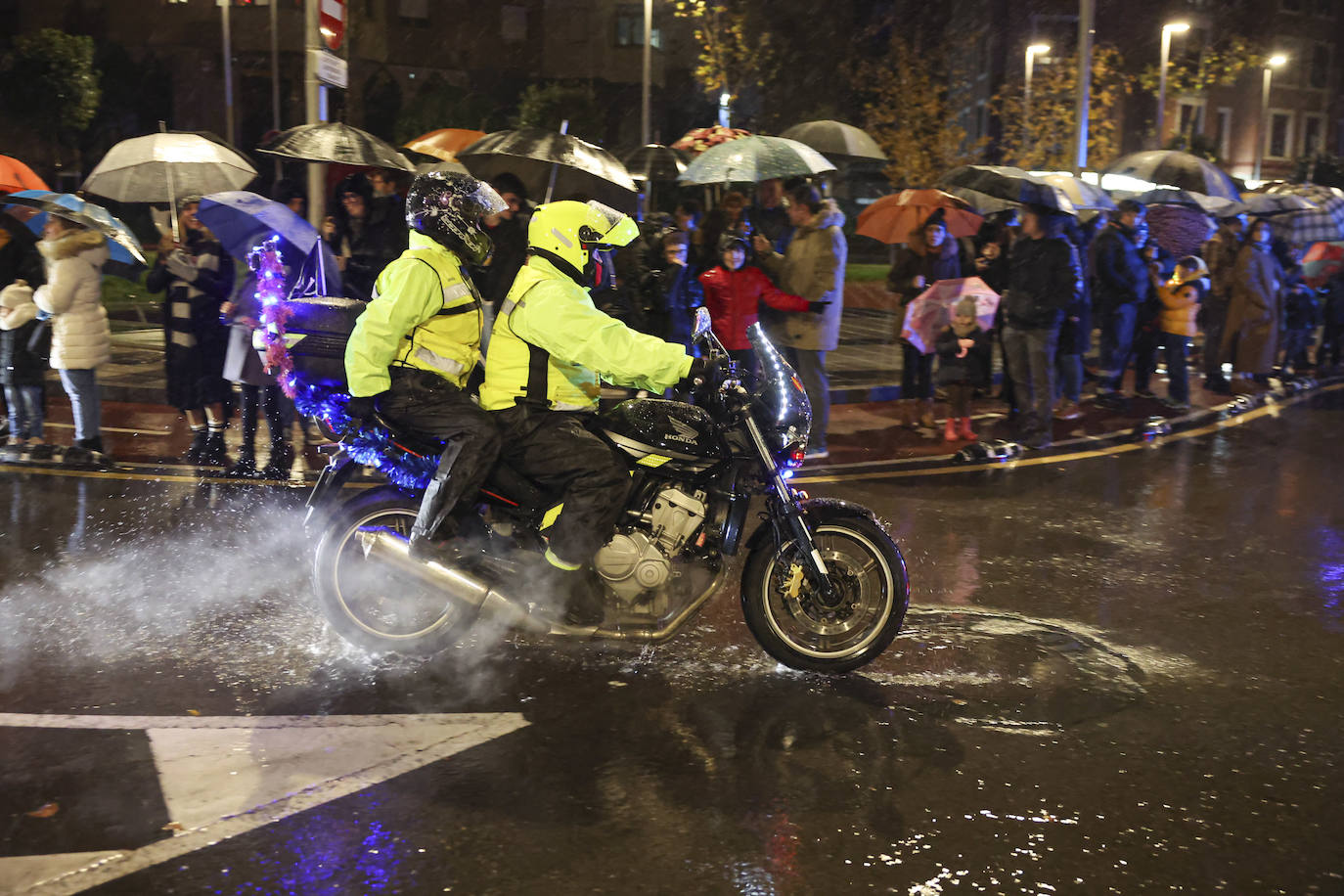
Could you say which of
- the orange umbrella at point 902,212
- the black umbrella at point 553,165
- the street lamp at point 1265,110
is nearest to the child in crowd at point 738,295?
the black umbrella at point 553,165

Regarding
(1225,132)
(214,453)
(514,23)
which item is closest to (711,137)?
(214,453)

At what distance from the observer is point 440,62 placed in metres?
48.0

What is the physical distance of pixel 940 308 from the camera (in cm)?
1145

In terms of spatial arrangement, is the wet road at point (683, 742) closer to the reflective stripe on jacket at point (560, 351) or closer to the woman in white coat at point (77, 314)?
the reflective stripe on jacket at point (560, 351)

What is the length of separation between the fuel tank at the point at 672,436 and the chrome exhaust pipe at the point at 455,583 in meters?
0.78

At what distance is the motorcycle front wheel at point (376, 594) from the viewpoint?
5.45 metres

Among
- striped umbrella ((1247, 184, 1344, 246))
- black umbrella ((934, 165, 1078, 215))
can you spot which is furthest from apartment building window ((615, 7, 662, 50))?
black umbrella ((934, 165, 1078, 215))

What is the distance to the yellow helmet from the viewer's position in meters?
5.15

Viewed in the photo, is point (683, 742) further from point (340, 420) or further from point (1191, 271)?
→ point (1191, 271)

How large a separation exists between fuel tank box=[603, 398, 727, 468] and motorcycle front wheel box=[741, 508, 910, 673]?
0.49 metres

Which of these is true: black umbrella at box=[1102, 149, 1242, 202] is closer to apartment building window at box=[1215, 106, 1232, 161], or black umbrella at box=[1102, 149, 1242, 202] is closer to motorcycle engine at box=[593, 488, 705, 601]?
motorcycle engine at box=[593, 488, 705, 601]

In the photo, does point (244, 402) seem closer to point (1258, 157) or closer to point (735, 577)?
point (735, 577)

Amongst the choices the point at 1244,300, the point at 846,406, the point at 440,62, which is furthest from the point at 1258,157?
the point at 846,406

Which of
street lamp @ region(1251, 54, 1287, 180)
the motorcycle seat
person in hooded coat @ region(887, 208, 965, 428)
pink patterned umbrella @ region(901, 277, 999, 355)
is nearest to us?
the motorcycle seat
